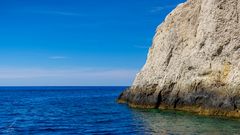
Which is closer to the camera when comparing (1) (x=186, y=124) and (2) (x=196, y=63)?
(1) (x=186, y=124)

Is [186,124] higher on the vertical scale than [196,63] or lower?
lower

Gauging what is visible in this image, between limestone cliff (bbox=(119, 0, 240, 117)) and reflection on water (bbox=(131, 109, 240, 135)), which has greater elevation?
limestone cliff (bbox=(119, 0, 240, 117))

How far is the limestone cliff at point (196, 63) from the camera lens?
41.7m

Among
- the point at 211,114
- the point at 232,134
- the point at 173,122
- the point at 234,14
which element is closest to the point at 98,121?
the point at 173,122

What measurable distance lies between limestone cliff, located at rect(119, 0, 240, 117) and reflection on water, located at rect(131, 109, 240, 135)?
8.75 feet

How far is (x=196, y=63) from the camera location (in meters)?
46.1

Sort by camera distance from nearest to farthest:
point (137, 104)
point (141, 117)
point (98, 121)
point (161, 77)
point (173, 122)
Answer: point (173, 122) → point (98, 121) → point (141, 117) → point (161, 77) → point (137, 104)

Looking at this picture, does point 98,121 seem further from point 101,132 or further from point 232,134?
point 232,134

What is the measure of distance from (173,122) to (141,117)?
20.5ft

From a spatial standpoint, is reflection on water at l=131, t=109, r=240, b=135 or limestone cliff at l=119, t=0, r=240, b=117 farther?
limestone cliff at l=119, t=0, r=240, b=117

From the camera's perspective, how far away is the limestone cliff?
41.7 metres

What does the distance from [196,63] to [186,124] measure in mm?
11994

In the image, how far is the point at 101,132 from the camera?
32.5 meters

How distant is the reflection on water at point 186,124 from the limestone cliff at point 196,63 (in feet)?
8.75
